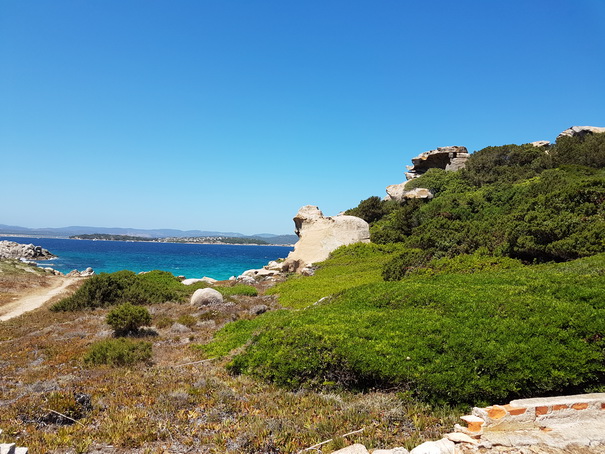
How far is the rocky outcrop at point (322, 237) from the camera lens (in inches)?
1449

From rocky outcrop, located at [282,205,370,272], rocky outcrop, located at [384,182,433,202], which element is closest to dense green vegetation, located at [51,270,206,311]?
rocky outcrop, located at [282,205,370,272]

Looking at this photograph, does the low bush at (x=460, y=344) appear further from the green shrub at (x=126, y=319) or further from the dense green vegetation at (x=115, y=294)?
the dense green vegetation at (x=115, y=294)

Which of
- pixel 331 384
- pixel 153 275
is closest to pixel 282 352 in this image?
pixel 331 384

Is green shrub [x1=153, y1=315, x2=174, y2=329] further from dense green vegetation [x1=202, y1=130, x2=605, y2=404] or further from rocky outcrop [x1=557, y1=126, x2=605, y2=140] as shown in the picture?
rocky outcrop [x1=557, y1=126, x2=605, y2=140]

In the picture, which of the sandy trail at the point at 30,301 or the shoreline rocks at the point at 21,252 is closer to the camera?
the sandy trail at the point at 30,301

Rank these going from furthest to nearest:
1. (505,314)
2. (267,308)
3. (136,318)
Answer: (267,308)
(136,318)
(505,314)

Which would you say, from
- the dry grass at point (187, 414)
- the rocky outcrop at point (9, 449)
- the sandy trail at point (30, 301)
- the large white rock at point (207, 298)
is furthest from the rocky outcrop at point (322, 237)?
the rocky outcrop at point (9, 449)

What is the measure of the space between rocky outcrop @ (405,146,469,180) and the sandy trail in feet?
178

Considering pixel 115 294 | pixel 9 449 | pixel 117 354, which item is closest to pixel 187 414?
pixel 9 449

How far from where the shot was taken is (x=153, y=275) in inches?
1319

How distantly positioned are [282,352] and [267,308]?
10895mm

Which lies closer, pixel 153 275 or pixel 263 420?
pixel 263 420

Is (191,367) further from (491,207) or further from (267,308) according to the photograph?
(491,207)

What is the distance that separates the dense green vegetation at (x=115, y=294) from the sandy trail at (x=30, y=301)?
3.68 metres
